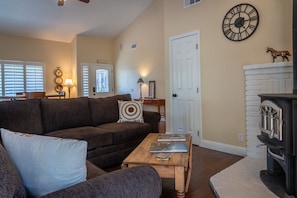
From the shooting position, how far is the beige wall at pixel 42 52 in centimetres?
639

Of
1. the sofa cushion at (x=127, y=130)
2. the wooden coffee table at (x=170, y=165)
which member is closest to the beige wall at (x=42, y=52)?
the sofa cushion at (x=127, y=130)

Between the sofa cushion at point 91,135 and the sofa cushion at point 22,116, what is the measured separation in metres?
0.23

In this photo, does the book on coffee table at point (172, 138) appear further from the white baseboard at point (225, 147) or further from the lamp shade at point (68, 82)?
the lamp shade at point (68, 82)

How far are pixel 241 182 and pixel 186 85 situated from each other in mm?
2156

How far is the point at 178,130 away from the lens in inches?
170

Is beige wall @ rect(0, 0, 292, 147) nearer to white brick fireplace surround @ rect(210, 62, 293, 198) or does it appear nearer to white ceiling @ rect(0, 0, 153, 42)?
white brick fireplace surround @ rect(210, 62, 293, 198)

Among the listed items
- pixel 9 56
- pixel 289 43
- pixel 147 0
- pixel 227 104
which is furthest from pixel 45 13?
pixel 289 43

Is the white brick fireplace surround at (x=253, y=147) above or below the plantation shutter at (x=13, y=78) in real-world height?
below

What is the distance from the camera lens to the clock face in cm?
310

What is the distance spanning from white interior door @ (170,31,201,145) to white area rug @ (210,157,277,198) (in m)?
1.28

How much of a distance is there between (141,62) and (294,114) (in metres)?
5.46

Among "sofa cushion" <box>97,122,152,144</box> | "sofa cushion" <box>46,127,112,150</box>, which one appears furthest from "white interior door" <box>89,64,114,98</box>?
"sofa cushion" <box>46,127,112,150</box>

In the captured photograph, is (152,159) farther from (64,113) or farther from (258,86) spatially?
(258,86)

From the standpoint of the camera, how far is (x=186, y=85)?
13.5 ft
